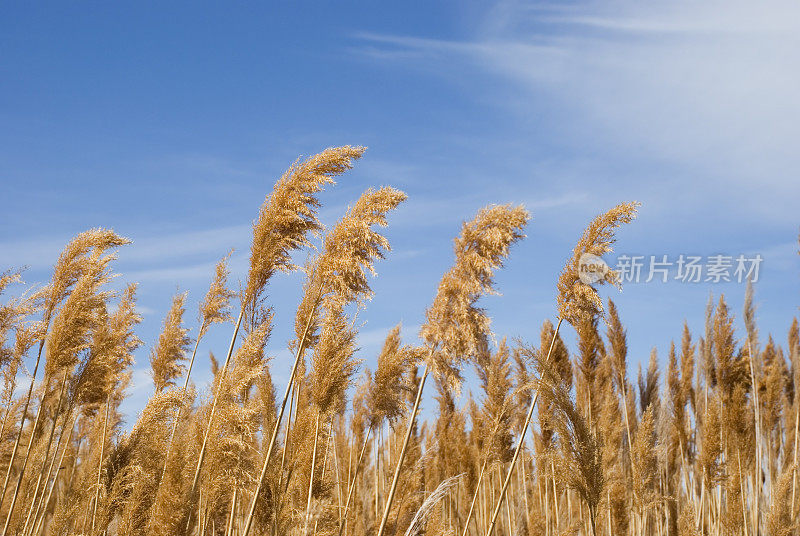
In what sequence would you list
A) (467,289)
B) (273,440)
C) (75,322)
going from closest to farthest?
(273,440) → (467,289) → (75,322)

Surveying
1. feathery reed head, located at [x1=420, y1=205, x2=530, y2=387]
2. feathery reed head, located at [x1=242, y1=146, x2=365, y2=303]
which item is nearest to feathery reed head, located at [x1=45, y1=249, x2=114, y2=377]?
feathery reed head, located at [x1=242, y1=146, x2=365, y2=303]

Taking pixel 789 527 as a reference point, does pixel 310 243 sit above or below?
above

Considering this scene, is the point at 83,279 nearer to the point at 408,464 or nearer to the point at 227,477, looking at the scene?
the point at 227,477

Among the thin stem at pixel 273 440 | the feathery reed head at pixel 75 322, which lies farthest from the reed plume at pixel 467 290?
the feathery reed head at pixel 75 322

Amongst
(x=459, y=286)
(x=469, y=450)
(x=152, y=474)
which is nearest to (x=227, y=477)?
(x=152, y=474)

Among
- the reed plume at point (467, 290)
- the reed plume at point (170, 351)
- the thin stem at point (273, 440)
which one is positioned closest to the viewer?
the thin stem at point (273, 440)

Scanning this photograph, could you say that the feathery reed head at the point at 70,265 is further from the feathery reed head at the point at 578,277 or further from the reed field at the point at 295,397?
the feathery reed head at the point at 578,277

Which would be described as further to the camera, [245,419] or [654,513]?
[654,513]

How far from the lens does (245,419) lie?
446 cm

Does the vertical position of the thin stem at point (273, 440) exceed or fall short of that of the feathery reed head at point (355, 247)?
it falls short

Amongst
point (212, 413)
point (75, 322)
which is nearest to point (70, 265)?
point (75, 322)

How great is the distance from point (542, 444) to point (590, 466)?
4.47 meters

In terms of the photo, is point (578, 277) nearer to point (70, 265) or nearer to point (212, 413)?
point (212, 413)

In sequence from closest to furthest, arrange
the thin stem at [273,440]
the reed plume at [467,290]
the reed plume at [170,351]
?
the thin stem at [273,440]
the reed plume at [467,290]
the reed plume at [170,351]
